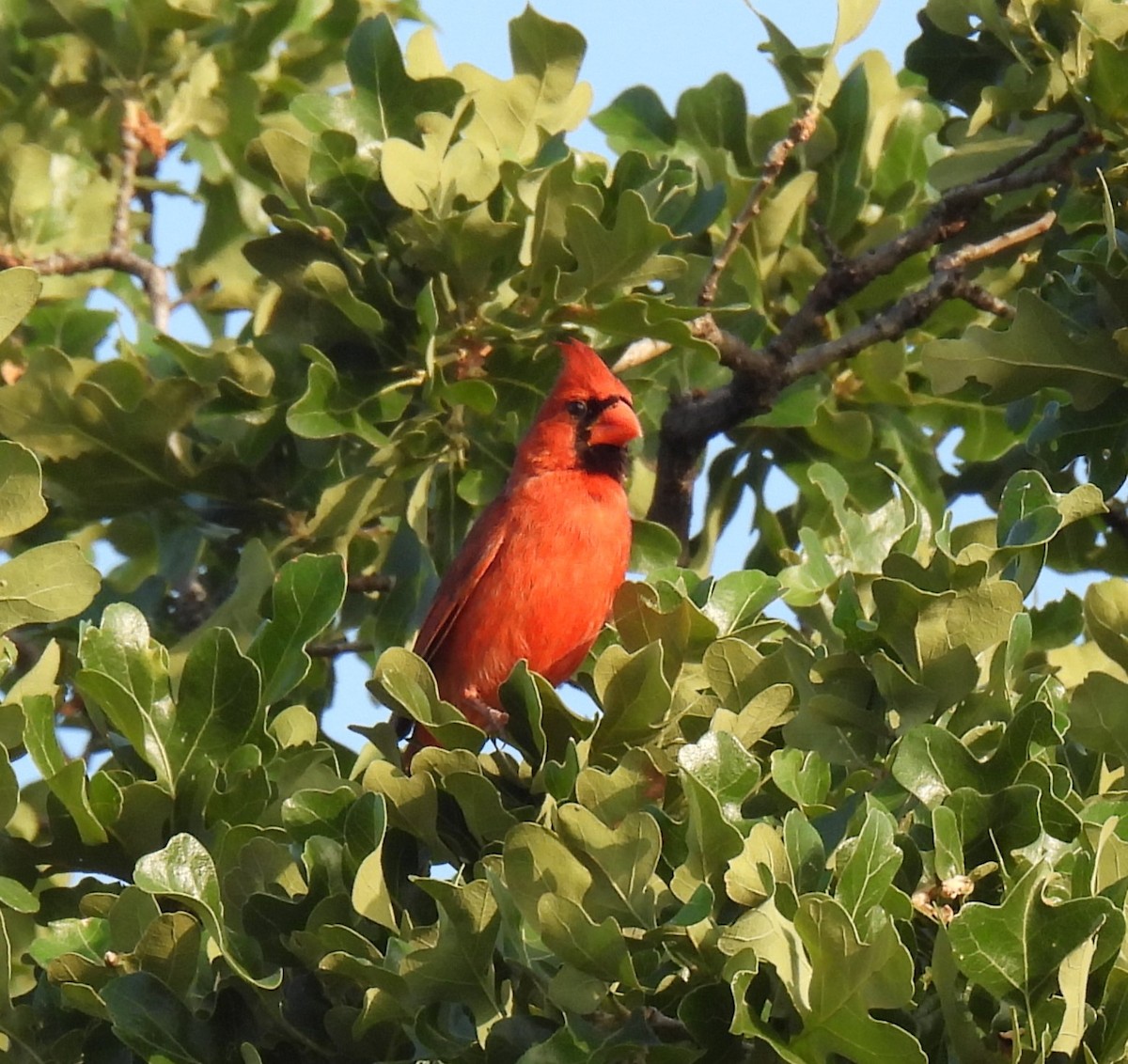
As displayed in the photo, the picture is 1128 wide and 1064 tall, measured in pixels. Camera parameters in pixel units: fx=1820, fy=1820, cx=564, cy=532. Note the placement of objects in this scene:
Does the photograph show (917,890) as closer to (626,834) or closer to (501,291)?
(626,834)

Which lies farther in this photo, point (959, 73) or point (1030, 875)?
point (959, 73)

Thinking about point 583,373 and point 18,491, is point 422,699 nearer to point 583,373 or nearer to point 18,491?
point 18,491

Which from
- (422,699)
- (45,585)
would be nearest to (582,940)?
(422,699)

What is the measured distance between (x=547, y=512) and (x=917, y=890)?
1948 millimetres

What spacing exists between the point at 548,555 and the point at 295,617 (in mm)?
1336

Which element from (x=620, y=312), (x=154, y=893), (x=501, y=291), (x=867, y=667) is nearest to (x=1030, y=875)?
(x=867, y=667)

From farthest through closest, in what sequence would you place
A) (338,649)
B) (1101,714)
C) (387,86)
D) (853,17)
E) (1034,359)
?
(338,649), (387,86), (853,17), (1034,359), (1101,714)

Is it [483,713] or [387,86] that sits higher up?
[387,86]

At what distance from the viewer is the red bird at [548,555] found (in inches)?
158

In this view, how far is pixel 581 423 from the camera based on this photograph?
13.5 ft

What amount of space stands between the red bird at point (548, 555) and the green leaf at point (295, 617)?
1.15 m

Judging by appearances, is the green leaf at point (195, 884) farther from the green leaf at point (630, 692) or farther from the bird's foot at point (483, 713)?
the bird's foot at point (483, 713)

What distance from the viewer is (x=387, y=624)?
376cm

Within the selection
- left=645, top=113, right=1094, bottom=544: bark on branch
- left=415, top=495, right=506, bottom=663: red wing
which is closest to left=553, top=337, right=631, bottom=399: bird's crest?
left=645, top=113, right=1094, bottom=544: bark on branch
